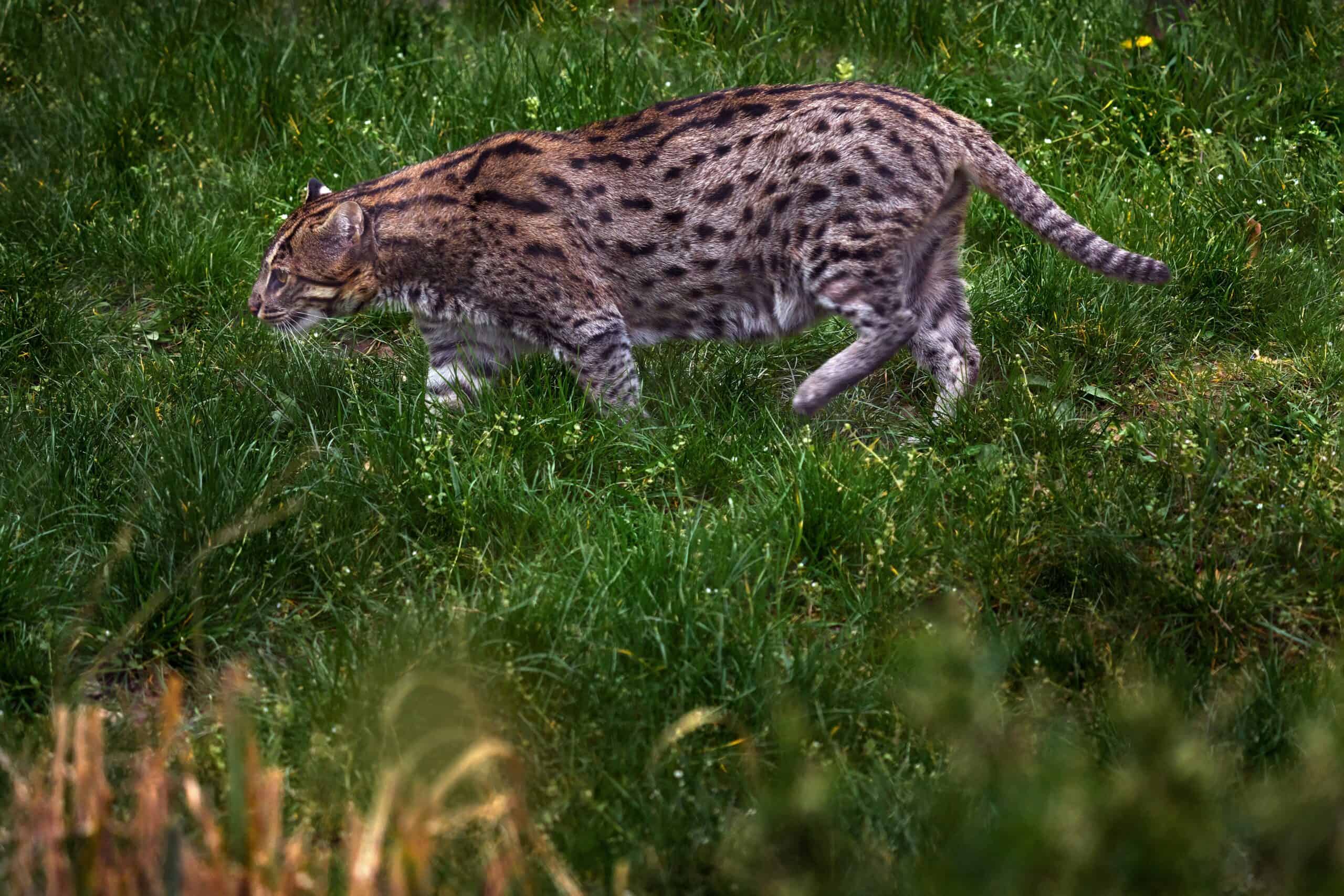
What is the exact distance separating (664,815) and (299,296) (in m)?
3.40

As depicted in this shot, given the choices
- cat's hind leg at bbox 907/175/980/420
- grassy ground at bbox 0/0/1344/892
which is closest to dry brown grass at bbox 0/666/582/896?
grassy ground at bbox 0/0/1344/892

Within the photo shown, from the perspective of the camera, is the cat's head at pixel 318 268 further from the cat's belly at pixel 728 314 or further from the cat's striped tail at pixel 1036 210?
the cat's striped tail at pixel 1036 210

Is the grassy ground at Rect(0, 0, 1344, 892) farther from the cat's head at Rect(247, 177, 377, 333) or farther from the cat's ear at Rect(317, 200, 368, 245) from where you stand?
the cat's ear at Rect(317, 200, 368, 245)

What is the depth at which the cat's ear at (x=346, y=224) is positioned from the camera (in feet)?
19.6

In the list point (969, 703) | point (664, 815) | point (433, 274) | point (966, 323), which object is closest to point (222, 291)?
point (433, 274)

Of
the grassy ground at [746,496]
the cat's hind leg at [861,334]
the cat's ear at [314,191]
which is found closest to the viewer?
the grassy ground at [746,496]

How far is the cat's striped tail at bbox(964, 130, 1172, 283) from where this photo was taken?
5734 millimetres

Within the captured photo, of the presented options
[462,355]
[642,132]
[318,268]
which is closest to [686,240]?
[642,132]

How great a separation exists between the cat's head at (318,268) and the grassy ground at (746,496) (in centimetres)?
20

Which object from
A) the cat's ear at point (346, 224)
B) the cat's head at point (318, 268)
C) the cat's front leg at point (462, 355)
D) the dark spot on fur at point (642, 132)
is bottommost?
the cat's front leg at point (462, 355)

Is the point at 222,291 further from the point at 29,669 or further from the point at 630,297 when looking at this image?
the point at 29,669

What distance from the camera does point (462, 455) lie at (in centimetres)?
542

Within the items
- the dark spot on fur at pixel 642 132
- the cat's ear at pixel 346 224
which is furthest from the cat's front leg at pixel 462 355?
the dark spot on fur at pixel 642 132

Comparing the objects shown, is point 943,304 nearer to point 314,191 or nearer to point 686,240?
point 686,240
